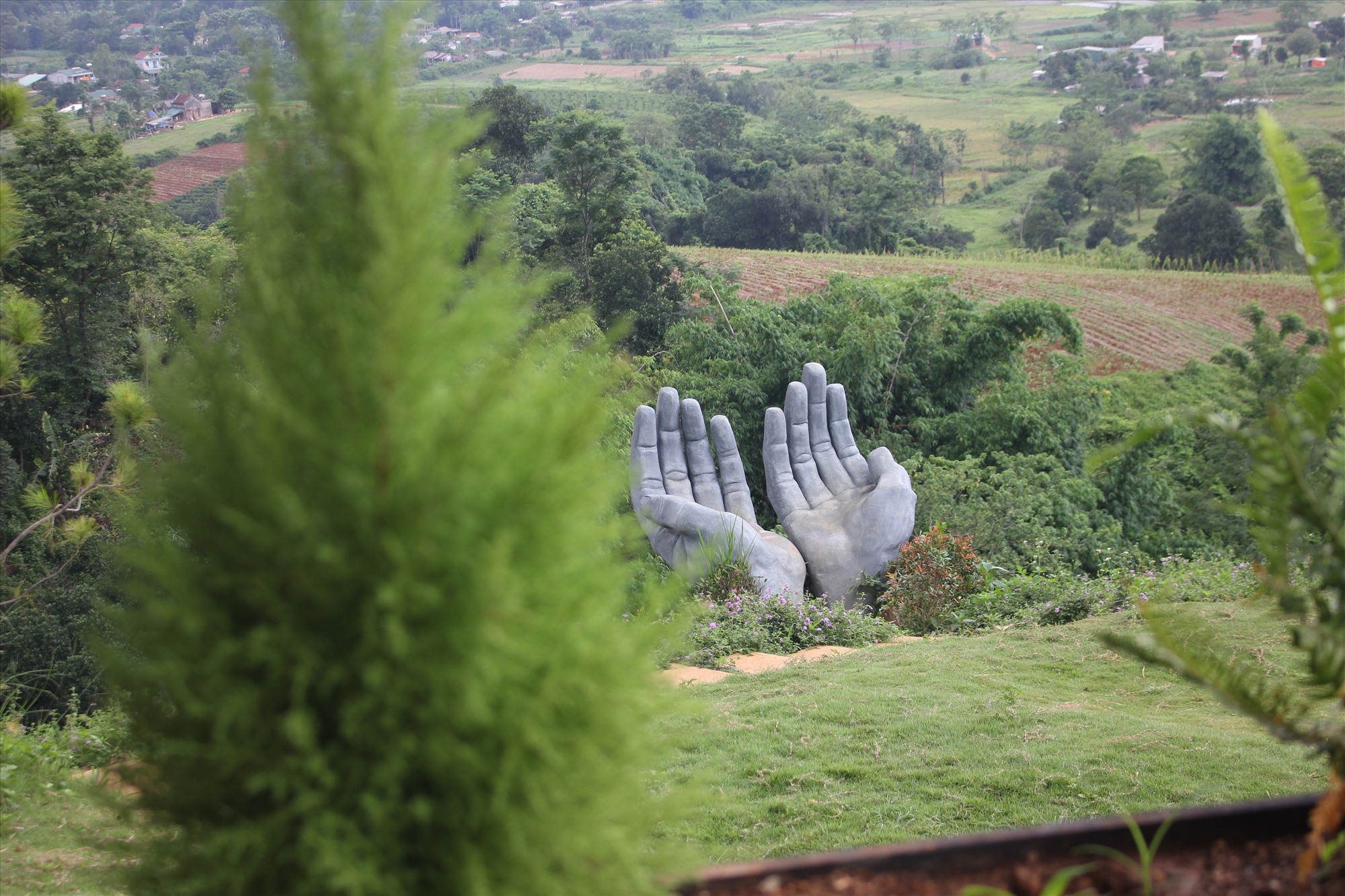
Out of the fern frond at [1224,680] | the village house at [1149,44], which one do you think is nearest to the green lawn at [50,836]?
the fern frond at [1224,680]

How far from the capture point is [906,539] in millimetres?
8352

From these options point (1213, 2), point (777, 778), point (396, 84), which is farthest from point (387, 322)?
point (1213, 2)

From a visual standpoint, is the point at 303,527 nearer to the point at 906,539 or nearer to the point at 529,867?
the point at 529,867

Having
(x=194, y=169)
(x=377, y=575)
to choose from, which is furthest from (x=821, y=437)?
(x=194, y=169)

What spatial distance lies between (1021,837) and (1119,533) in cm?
953

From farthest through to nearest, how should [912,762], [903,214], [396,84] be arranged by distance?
[903,214] < [912,762] < [396,84]

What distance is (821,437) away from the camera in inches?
353

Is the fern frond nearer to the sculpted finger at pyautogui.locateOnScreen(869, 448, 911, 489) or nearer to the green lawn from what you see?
the green lawn

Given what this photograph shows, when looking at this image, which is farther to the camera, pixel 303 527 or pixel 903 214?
pixel 903 214

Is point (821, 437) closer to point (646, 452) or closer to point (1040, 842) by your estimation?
point (646, 452)

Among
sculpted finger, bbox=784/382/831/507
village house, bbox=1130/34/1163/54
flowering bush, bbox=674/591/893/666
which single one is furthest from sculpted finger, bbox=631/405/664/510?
village house, bbox=1130/34/1163/54

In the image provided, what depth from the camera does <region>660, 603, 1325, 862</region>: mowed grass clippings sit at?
11.6 ft

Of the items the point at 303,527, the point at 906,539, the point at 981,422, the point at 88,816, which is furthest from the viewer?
the point at 981,422

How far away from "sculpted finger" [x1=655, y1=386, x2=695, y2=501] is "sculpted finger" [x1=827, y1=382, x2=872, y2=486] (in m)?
1.50
